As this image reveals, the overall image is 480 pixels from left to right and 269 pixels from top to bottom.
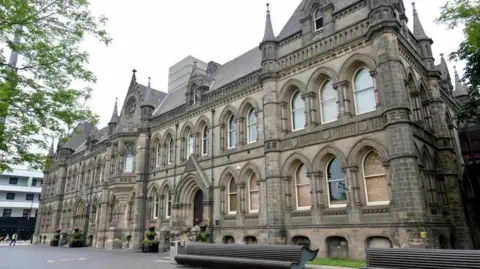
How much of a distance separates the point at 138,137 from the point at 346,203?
20153mm

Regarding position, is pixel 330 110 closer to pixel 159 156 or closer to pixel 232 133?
pixel 232 133

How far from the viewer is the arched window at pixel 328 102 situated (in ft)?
55.4

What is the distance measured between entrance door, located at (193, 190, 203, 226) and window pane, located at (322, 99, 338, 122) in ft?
35.8

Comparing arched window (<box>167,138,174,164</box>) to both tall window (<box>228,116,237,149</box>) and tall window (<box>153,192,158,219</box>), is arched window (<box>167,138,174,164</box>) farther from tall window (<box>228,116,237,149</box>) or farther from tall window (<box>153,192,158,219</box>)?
tall window (<box>228,116,237,149</box>)

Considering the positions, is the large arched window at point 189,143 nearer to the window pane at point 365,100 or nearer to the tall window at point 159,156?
the tall window at point 159,156

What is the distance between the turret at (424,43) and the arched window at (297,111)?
7532mm

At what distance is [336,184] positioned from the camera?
15992mm

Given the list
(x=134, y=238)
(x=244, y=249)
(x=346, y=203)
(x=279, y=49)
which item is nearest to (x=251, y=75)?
(x=279, y=49)

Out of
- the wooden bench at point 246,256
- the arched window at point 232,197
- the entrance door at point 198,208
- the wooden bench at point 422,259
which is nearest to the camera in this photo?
the wooden bench at point 422,259

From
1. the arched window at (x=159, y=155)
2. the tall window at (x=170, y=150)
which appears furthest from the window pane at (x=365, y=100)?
the arched window at (x=159, y=155)

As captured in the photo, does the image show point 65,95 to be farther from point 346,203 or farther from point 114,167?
point 114,167

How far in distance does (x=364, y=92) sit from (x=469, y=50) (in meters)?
4.46

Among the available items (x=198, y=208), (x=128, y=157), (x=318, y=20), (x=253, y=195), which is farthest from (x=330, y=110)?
(x=128, y=157)

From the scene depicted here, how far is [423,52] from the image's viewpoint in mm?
19312
